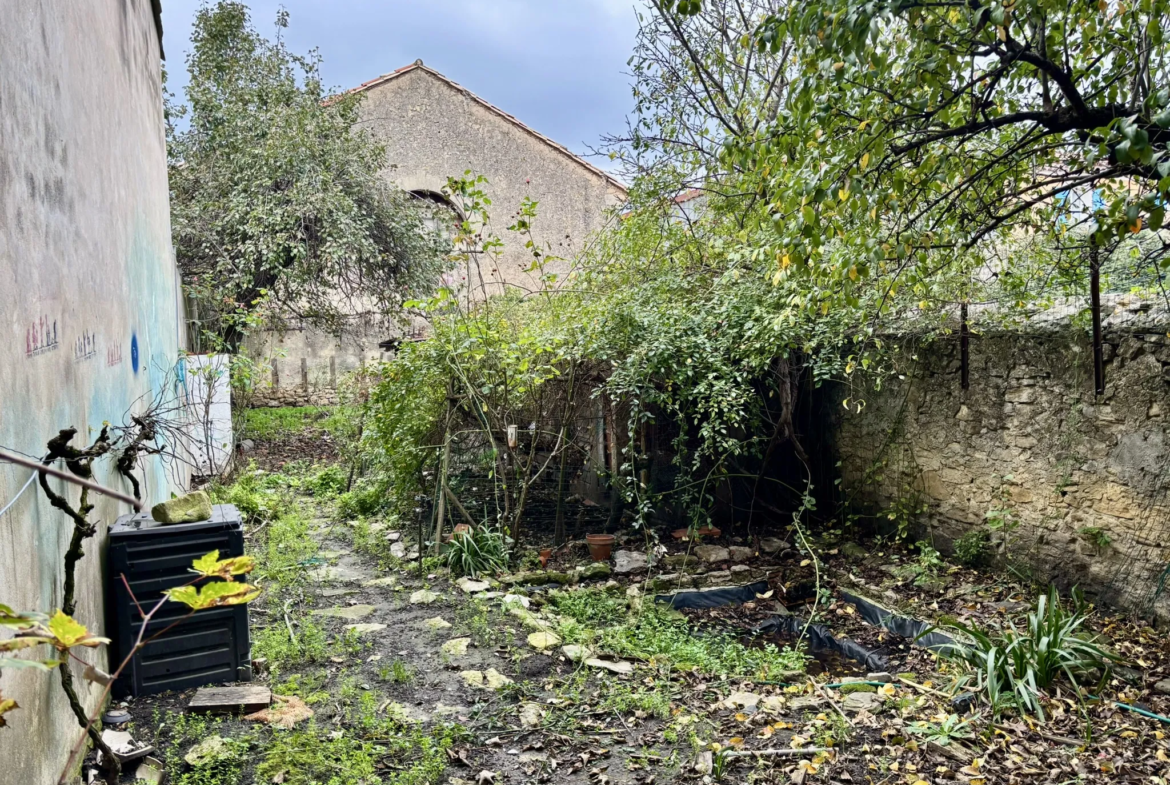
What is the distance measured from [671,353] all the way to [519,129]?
11900mm

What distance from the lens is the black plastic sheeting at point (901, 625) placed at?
15.2 feet

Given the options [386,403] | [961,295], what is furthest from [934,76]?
[386,403]

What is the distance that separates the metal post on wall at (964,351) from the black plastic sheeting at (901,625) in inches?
75.9

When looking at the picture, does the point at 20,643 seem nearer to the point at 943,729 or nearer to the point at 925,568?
the point at 943,729

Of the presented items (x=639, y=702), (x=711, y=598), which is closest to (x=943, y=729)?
(x=639, y=702)

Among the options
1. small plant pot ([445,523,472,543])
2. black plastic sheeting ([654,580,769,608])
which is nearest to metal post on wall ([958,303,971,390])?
black plastic sheeting ([654,580,769,608])

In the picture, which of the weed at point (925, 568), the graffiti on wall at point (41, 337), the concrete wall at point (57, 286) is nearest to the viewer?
the concrete wall at point (57, 286)

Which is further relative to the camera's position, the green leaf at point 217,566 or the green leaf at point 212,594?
the green leaf at point 217,566

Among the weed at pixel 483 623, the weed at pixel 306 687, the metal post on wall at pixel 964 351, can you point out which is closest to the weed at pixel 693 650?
the weed at pixel 483 623

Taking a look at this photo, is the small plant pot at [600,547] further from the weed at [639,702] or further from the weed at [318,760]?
the weed at [318,760]

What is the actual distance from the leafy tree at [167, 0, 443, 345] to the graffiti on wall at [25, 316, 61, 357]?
7.98m

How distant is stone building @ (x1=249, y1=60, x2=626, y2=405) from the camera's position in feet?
46.4

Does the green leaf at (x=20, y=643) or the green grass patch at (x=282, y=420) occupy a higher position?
the green leaf at (x=20, y=643)

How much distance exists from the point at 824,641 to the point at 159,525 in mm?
4198
